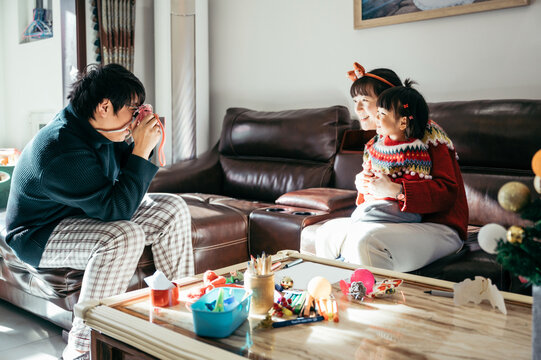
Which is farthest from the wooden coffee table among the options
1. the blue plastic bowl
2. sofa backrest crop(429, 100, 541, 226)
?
sofa backrest crop(429, 100, 541, 226)

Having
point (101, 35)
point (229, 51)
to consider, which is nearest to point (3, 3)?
point (101, 35)

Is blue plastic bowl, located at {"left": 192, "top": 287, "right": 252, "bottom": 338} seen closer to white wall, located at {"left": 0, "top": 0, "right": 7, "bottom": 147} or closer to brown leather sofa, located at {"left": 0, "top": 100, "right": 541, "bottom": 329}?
brown leather sofa, located at {"left": 0, "top": 100, "right": 541, "bottom": 329}

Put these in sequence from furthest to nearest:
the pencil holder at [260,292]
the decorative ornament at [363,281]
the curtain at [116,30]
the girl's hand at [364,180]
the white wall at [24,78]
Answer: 1. the white wall at [24,78]
2. the curtain at [116,30]
3. the girl's hand at [364,180]
4. the decorative ornament at [363,281]
5. the pencil holder at [260,292]

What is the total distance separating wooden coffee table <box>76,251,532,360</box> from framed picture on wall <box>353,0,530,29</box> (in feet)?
6.41

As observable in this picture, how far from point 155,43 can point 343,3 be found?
60.5 inches

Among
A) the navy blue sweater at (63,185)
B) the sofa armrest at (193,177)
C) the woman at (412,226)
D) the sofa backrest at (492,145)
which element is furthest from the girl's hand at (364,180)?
the sofa armrest at (193,177)

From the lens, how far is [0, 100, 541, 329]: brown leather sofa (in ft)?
6.33

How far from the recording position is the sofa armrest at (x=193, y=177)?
125 inches

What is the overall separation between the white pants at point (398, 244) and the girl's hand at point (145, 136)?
0.78 metres

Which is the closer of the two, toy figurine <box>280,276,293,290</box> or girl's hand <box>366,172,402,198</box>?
toy figurine <box>280,276,293,290</box>

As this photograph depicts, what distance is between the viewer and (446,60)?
2857 millimetres

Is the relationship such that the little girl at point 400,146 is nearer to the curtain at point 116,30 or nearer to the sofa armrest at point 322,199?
the sofa armrest at point 322,199

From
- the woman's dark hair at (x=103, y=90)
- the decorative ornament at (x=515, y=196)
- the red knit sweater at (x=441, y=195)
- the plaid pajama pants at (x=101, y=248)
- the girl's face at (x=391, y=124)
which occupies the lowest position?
the plaid pajama pants at (x=101, y=248)

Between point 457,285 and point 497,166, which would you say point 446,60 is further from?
point 457,285
